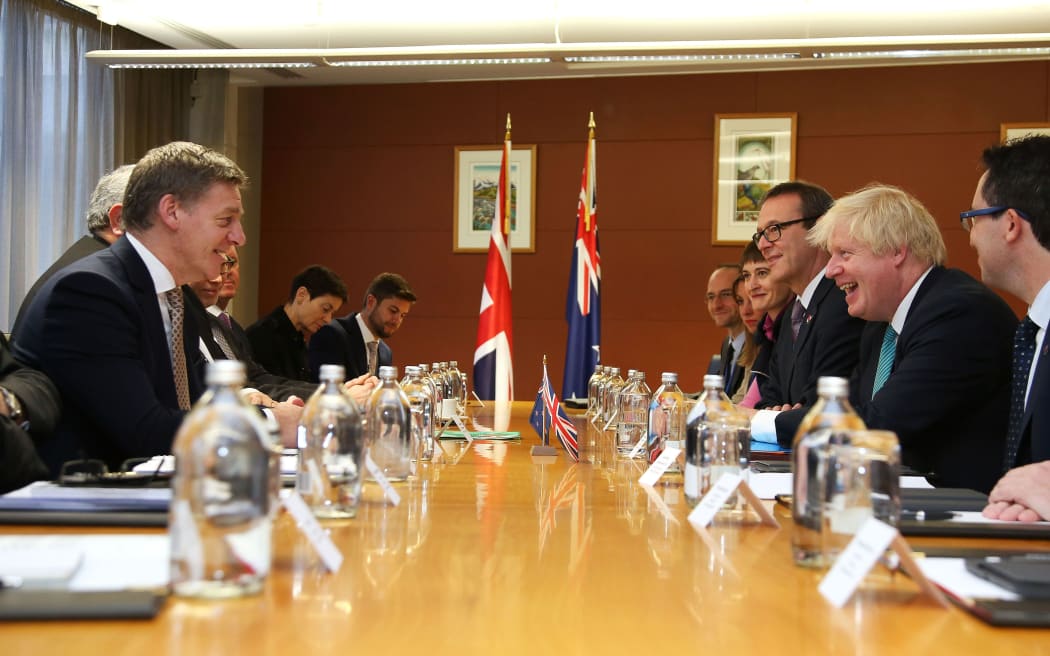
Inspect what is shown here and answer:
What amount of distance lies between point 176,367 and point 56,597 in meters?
2.01

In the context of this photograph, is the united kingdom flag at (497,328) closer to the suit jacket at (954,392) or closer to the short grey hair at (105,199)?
the short grey hair at (105,199)

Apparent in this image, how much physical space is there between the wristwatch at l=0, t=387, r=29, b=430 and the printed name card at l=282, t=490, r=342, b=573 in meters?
1.12

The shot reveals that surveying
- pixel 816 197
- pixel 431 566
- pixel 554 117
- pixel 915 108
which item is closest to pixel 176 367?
pixel 431 566

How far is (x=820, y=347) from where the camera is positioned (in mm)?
3688

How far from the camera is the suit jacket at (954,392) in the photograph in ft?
9.03

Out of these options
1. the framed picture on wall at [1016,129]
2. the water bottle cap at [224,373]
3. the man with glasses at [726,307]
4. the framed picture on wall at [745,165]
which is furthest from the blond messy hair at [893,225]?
the framed picture on wall at [1016,129]

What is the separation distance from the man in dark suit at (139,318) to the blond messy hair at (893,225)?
178 centimetres

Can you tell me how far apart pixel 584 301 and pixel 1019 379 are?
17.2ft

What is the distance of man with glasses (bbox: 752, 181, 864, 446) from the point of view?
365 centimetres

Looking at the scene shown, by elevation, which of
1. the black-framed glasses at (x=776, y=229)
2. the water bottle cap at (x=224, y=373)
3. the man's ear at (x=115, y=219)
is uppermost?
the black-framed glasses at (x=776, y=229)

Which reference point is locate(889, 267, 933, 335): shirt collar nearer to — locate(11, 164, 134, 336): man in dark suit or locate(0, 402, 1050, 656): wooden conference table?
locate(0, 402, 1050, 656): wooden conference table

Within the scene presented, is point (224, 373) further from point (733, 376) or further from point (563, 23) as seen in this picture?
point (563, 23)

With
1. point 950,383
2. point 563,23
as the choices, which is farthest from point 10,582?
point 563,23

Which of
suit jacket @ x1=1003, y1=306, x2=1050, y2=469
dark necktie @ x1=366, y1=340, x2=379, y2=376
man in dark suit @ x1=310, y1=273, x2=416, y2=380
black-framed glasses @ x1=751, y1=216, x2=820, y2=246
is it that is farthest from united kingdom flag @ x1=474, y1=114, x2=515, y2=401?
suit jacket @ x1=1003, y1=306, x2=1050, y2=469
